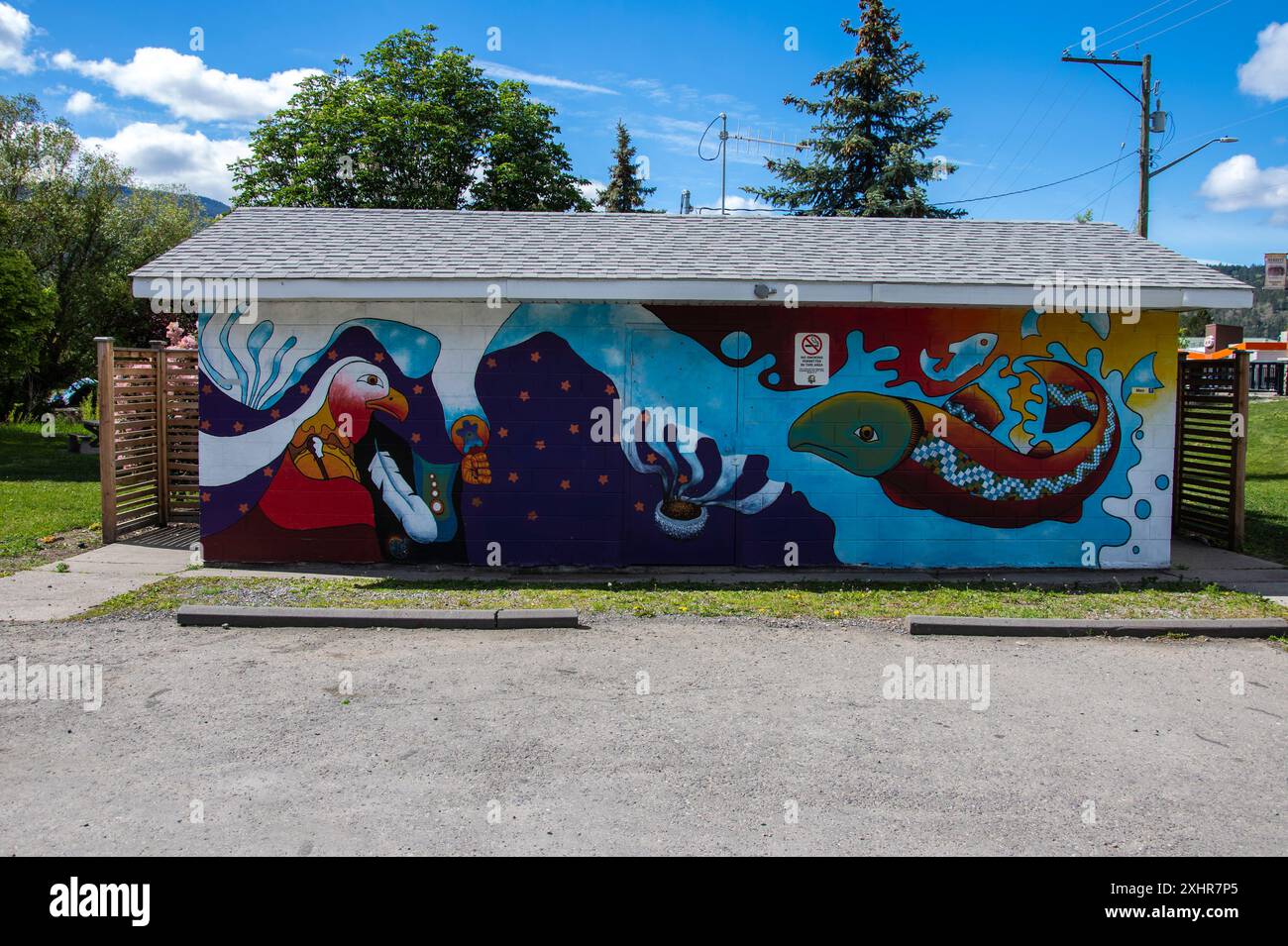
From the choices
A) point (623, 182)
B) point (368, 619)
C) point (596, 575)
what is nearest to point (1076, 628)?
point (596, 575)

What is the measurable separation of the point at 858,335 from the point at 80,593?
7886 mm

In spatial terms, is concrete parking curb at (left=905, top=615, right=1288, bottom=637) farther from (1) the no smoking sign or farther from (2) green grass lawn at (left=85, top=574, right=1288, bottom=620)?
(1) the no smoking sign

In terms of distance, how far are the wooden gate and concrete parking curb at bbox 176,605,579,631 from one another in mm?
8326

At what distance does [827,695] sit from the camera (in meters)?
6.14

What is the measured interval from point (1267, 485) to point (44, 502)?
66.2 feet

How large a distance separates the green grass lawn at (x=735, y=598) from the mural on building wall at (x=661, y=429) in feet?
2.90

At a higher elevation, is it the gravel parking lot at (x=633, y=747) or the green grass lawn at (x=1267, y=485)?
the green grass lawn at (x=1267, y=485)

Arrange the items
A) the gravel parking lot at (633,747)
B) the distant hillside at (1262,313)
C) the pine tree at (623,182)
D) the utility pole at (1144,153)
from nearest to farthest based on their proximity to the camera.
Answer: the gravel parking lot at (633,747) < the utility pole at (1144,153) < the pine tree at (623,182) < the distant hillside at (1262,313)

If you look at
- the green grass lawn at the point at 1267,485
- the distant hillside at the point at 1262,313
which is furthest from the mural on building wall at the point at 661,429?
the distant hillside at the point at 1262,313

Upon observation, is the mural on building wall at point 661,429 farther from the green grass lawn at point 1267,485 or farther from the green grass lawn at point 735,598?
the green grass lawn at point 1267,485

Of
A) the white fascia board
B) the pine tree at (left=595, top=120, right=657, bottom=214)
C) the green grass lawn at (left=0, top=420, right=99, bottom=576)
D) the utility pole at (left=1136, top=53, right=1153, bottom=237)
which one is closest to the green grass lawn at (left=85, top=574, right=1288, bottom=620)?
the green grass lawn at (left=0, top=420, right=99, bottom=576)

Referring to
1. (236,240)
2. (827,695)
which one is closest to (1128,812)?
(827,695)

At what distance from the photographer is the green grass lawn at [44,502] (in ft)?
35.1

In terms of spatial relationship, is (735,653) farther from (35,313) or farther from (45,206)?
(45,206)
